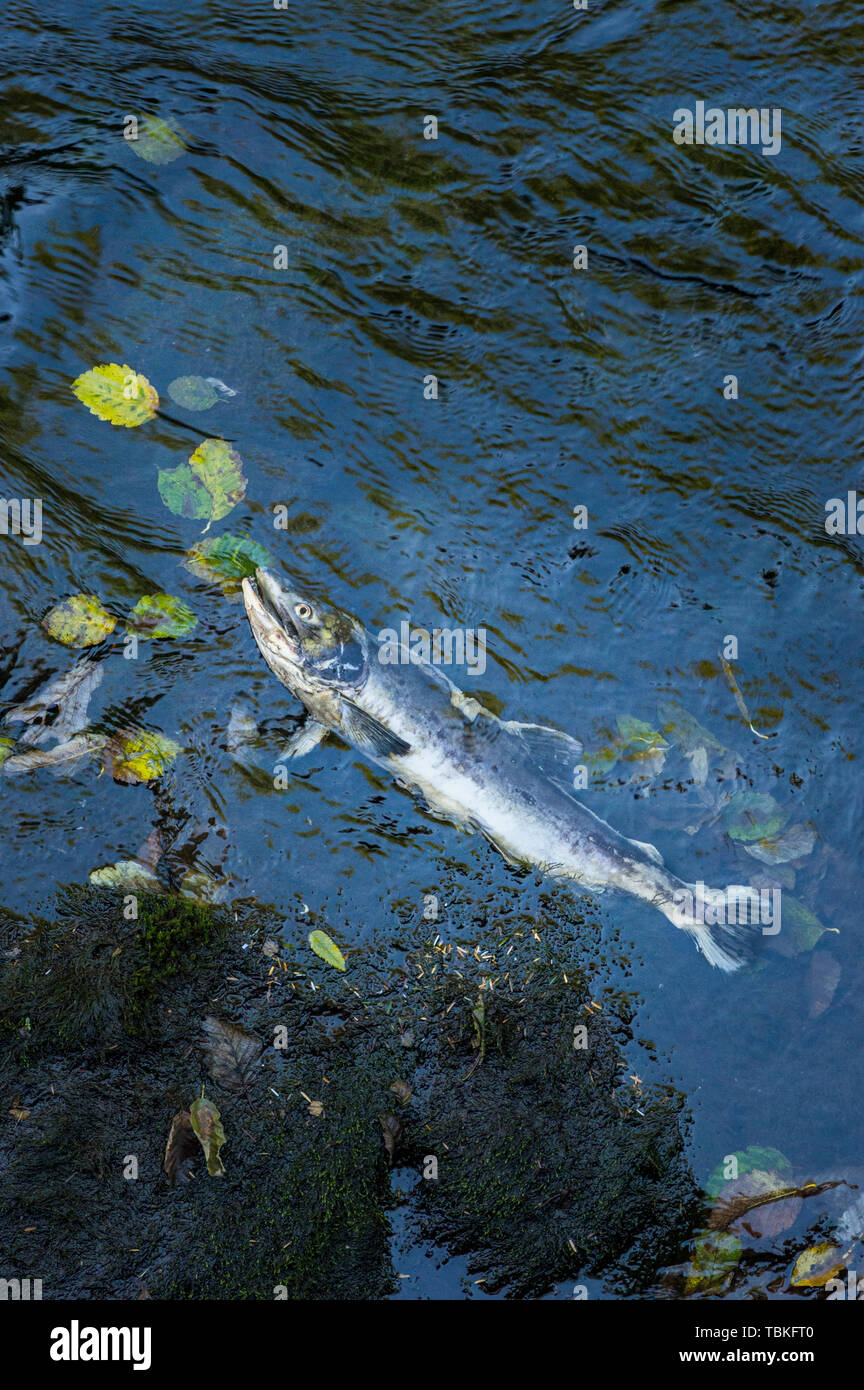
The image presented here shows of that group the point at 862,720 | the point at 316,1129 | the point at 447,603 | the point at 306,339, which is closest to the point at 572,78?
the point at 306,339

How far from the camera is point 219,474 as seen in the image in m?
5.01

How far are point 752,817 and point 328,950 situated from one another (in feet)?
8.06

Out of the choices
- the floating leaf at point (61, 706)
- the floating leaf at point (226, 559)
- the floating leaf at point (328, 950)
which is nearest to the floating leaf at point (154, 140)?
the floating leaf at point (226, 559)

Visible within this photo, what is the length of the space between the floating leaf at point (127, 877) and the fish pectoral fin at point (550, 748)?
206cm

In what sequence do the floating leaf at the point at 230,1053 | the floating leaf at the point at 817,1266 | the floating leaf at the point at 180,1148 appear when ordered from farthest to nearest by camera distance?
1. the floating leaf at the point at 817,1266
2. the floating leaf at the point at 230,1053
3. the floating leaf at the point at 180,1148

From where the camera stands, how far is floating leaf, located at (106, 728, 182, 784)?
4930mm

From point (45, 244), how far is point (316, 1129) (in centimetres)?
492

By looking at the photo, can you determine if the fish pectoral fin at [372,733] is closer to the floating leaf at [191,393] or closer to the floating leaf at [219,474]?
the floating leaf at [219,474]

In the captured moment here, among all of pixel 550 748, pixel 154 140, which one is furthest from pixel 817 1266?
pixel 154 140

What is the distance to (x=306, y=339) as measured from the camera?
16.7 ft

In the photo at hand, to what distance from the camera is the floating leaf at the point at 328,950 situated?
487cm

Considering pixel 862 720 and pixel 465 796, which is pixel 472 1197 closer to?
pixel 465 796

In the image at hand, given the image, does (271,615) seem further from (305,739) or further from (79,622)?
(79,622)

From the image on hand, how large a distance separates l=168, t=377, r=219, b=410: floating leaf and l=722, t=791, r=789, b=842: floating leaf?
3.67m
